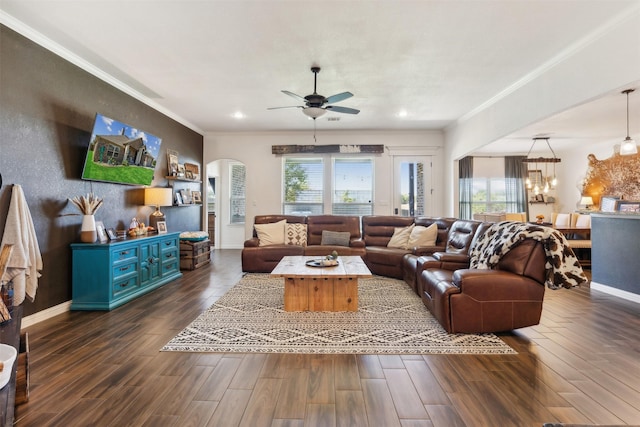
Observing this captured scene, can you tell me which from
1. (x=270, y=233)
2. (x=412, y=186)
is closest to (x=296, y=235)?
(x=270, y=233)

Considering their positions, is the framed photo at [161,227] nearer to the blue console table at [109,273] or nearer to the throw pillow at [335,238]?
the blue console table at [109,273]

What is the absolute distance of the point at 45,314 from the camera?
315 cm

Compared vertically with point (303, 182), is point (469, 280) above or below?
below

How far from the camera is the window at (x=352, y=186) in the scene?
24.5 ft

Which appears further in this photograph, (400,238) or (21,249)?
(400,238)

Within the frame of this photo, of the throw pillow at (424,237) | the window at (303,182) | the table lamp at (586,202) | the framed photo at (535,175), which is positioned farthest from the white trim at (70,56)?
the table lamp at (586,202)

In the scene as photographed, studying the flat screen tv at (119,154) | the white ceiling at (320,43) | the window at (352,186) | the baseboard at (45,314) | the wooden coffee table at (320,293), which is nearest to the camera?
the white ceiling at (320,43)

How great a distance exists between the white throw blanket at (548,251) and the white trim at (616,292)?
2.05 metres

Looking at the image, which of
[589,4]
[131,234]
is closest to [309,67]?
[589,4]

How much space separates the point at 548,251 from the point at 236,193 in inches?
276

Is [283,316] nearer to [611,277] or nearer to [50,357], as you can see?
[50,357]

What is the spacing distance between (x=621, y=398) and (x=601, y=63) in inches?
113

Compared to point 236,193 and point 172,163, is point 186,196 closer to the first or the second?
point 172,163

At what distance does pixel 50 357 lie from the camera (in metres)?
2.33
